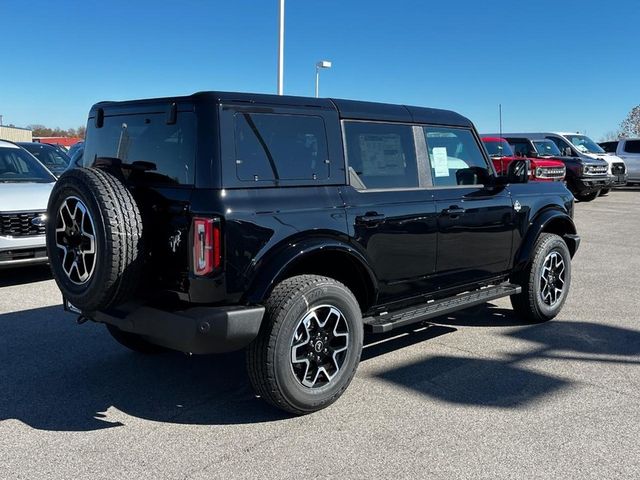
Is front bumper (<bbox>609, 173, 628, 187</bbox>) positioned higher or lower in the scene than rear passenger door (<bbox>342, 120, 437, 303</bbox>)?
higher

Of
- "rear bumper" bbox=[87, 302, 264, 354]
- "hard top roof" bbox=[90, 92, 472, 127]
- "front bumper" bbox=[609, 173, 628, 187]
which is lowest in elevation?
"rear bumper" bbox=[87, 302, 264, 354]

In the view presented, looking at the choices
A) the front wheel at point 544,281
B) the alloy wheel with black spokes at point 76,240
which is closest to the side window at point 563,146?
the front wheel at point 544,281

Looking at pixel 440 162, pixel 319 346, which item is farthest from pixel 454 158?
pixel 319 346

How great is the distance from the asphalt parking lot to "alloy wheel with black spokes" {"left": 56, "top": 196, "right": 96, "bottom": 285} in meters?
0.90

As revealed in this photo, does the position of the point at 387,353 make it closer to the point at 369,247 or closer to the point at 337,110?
the point at 369,247

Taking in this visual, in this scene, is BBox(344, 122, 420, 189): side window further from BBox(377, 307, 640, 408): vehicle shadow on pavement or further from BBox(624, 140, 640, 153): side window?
BBox(624, 140, 640, 153): side window

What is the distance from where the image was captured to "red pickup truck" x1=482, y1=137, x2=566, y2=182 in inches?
595

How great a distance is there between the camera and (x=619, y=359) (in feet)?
15.7

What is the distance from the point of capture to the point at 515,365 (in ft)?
15.1

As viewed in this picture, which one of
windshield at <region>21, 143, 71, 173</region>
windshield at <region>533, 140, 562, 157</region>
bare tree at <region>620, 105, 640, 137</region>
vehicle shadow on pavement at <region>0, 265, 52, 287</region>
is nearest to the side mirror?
vehicle shadow on pavement at <region>0, 265, 52, 287</region>

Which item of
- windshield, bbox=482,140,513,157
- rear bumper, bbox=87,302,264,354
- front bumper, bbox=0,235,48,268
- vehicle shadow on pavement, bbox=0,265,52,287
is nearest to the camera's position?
rear bumper, bbox=87,302,264,354

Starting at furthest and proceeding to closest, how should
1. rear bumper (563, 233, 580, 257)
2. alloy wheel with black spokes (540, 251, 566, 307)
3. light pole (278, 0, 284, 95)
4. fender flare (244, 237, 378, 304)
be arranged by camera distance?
light pole (278, 0, 284, 95), rear bumper (563, 233, 580, 257), alloy wheel with black spokes (540, 251, 566, 307), fender flare (244, 237, 378, 304)

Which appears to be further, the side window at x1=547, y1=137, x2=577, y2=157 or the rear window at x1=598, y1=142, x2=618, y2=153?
the rear window at x1=598, y1=142, x2=618, y2=153

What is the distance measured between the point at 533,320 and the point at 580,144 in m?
15.5
